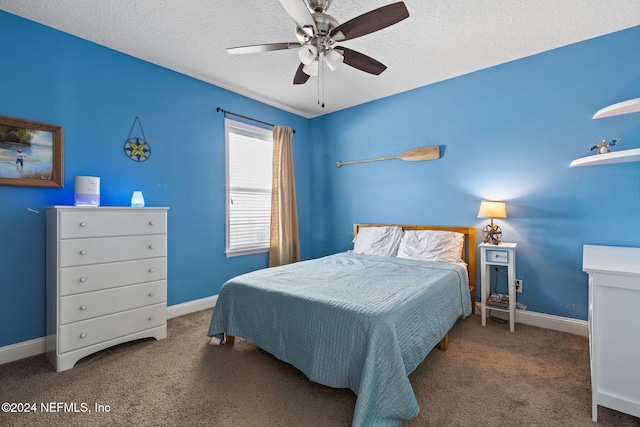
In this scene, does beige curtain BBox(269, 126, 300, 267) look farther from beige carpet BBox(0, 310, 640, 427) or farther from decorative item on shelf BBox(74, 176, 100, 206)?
decorative item on shelf BBox(74, 176, 100, 206)

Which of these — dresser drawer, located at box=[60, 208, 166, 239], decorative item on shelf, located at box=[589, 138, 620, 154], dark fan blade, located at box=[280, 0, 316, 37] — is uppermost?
dark fan blade, located at box=[280, 0, 316, 37]

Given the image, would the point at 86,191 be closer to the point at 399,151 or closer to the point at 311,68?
the point at 311,68

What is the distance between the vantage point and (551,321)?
2652mm

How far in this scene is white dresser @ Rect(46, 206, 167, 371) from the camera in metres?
2.03

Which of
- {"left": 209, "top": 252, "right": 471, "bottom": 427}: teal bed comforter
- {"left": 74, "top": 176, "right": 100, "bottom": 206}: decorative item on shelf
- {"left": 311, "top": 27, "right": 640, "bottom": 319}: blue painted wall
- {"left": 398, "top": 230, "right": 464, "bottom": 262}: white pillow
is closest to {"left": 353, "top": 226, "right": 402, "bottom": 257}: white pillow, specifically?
{"left": 398, "top": 230, "right": 464, "bottom": 262}: white pillow

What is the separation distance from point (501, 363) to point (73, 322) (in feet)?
10.1

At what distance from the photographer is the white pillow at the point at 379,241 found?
10.9ft

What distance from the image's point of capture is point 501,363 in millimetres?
2078

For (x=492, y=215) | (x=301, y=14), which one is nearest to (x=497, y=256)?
(x=492, y=215)

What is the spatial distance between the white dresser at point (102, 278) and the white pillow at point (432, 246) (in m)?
2.43

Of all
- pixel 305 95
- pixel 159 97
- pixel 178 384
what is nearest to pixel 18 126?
pixel 159 97

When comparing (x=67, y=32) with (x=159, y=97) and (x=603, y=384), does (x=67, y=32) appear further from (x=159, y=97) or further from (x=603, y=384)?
(x=603, y=384)

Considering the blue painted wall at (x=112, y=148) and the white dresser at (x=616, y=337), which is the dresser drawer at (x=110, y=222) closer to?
the blue painted wall at (x=112, y=148)

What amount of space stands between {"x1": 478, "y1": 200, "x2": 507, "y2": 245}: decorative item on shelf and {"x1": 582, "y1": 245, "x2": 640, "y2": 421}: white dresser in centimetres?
117
